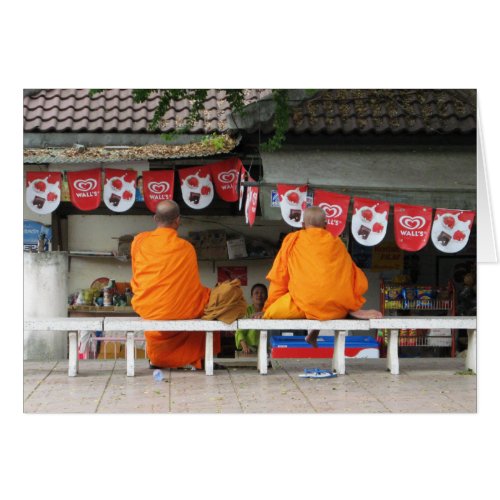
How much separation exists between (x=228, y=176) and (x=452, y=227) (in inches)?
108

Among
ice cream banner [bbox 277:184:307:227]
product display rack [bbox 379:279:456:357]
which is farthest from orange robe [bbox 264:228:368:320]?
product display rack [bbox 379:279:456:357]

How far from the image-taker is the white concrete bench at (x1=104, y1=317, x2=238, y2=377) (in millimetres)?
8688

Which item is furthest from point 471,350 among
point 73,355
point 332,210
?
point 73,355

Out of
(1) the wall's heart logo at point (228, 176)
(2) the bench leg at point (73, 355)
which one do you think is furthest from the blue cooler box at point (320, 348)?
(2) the bench leg at point (73, 355)

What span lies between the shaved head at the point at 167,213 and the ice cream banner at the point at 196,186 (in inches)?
74.3

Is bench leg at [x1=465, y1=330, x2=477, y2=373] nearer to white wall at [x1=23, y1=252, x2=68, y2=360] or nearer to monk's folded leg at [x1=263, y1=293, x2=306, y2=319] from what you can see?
monk's folded leg at [x1=263, y1=293, x2=306, y2=319]

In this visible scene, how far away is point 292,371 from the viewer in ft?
31.0

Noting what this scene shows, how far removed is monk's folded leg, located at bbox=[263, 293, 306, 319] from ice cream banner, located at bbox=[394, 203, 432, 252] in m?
2.01

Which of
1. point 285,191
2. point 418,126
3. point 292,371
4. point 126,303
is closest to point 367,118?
point 418,126

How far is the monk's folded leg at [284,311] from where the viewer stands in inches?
356

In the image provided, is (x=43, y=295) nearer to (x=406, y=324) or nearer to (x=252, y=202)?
(x=252, y=202)

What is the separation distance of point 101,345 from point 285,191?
11.9 ft

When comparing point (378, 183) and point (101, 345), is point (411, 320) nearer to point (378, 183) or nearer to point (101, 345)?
point (378, 183)

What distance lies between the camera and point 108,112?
11.7 meters
